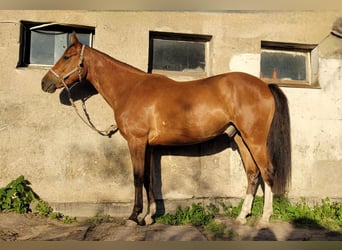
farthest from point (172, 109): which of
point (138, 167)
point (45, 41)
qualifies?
point (45, 41)

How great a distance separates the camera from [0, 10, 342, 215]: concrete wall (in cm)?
456

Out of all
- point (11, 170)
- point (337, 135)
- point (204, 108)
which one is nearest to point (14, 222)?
point (11, 170)

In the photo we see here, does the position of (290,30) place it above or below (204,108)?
above

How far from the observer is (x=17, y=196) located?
14.4 feet

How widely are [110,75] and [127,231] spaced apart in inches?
81.3

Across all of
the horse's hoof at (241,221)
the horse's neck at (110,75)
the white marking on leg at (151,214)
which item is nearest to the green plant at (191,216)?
the white marking on leg at (151,214)

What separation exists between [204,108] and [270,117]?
0.86 m

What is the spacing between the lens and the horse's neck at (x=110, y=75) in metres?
4.41

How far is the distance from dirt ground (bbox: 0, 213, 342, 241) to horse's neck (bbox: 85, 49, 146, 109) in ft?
5.31

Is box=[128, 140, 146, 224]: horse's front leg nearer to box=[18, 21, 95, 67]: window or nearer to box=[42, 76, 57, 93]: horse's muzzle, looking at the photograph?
box=[42, 76, 57, 93]: horse's muzzle

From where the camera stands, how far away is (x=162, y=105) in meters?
4.17

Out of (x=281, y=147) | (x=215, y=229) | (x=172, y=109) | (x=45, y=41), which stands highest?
(x=45, y=41)

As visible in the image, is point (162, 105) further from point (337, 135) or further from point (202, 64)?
point (337, 135)

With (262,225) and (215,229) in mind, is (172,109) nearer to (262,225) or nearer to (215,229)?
(215,229)
